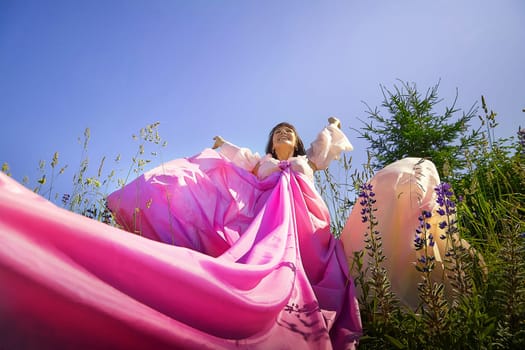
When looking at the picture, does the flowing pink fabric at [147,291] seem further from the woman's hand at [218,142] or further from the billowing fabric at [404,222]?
the woman's hand at [218,142]

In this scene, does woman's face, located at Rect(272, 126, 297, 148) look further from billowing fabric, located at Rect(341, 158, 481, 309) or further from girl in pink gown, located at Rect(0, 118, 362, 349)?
billowing fabric, located at Rect(341, 158, 481, 309)

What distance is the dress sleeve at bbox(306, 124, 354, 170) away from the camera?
3684 mm

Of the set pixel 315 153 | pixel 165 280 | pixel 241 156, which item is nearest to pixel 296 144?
pixel 315 153

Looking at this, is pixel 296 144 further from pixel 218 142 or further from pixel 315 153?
pixel 218 142

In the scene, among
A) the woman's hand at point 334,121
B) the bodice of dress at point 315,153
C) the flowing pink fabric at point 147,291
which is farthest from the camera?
the woman's hand at point 334,121

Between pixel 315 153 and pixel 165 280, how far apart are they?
278cm

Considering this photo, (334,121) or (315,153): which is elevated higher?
(334,121)

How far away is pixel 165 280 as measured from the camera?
115cm

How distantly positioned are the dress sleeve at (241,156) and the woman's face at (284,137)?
0.95 ft

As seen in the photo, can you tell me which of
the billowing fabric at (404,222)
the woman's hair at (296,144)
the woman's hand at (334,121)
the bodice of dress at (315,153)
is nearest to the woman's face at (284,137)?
the woman's hair at (296,144)

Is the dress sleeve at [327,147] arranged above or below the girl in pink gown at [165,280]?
above

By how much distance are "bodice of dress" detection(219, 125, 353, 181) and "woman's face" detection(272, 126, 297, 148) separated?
21 centimetres

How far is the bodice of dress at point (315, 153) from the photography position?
3.58 meters

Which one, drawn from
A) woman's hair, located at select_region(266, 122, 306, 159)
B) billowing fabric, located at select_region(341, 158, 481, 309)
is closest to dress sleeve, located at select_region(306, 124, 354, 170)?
woman's hair, located at select_region(266, 122, 306, 159)
